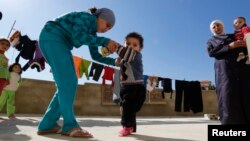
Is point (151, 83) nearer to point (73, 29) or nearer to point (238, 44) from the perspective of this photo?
point (238, 44)

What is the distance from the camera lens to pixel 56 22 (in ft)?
10.2

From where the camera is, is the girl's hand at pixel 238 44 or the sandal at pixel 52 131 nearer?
the sandal at pixel 52 131

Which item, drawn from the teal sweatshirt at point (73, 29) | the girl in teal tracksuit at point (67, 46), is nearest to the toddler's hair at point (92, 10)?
the girl in teal tracksuit at point (67, 46)

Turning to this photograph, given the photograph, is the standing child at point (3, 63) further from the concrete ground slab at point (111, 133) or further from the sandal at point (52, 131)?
the sandal at point (52, 131)

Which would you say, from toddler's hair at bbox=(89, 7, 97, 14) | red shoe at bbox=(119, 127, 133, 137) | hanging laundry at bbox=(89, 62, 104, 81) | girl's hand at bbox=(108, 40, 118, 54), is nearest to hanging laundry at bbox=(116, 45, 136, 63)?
girl's hand at bbox=(108, 40, 118, 54)

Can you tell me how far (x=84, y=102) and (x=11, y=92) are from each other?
5155 millimetres

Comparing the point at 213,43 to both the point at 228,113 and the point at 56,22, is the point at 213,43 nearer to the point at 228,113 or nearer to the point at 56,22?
the point at 228,113

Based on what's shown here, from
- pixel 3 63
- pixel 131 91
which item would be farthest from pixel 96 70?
pixel 131 91

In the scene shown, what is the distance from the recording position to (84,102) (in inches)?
460

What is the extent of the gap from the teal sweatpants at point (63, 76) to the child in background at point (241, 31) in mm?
1747

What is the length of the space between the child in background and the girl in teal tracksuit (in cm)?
136

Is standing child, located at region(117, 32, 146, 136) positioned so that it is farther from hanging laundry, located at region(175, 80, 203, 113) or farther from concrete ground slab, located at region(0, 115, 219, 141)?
hanging laundry, located at region(175, 80, 203, 113)

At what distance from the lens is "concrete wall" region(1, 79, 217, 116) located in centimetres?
1026

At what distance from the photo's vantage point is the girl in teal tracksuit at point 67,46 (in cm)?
287
